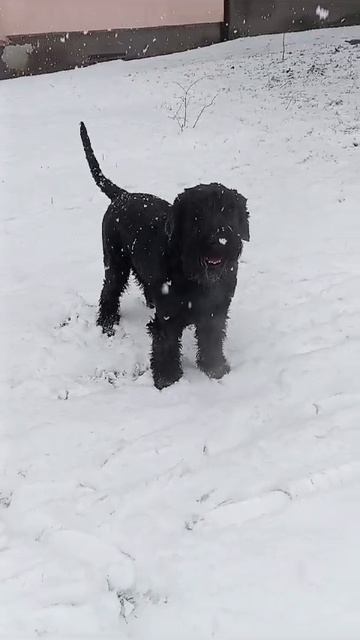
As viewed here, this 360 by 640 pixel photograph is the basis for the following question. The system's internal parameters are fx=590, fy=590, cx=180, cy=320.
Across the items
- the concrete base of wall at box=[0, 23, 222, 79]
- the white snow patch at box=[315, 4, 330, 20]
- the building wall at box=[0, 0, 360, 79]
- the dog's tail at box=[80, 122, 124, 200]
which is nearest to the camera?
the dog's tail at box=[80, 122, 124, 200]

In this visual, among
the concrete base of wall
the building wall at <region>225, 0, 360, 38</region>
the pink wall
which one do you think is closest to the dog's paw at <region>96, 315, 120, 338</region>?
the pink wall

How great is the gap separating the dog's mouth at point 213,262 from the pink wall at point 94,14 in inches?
547

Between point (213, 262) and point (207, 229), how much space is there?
0.69 feet

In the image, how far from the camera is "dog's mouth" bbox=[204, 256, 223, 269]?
370 centimetres

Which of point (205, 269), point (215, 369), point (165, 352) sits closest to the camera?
point (205, 269)

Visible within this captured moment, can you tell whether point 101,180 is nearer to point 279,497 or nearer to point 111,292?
point 111,292

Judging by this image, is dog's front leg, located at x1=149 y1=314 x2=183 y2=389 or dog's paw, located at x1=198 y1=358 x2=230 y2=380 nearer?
dog's front leg, located at x1=149 y1=314 x2=183 y2=389

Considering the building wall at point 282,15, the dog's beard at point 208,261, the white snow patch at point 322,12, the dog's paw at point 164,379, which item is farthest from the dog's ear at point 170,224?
the white snow patch at point 322,12

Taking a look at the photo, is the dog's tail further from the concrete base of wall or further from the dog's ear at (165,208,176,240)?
the concrete base of wall

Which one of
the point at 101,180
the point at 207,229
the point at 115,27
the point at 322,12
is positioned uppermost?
the point at 322,12

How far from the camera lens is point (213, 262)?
3.71 m

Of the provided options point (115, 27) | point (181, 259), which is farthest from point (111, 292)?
point (115, 27)

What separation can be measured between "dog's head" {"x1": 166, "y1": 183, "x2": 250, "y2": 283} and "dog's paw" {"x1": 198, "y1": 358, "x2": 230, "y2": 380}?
2.63ft

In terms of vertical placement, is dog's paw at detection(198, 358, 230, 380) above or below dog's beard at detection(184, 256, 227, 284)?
below
